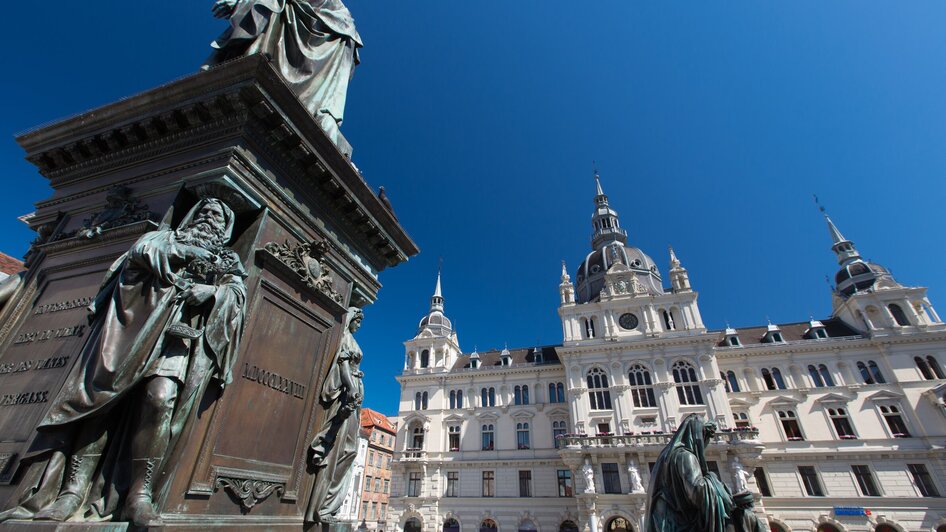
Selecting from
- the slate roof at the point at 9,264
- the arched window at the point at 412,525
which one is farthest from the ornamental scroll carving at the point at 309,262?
the arched window at the point at 412,525

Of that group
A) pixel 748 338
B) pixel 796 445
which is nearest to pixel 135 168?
pixel 796 445

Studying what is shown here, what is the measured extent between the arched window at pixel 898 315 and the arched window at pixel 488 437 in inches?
1325

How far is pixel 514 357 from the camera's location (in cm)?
4191

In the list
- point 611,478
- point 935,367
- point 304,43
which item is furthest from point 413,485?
point 935,367

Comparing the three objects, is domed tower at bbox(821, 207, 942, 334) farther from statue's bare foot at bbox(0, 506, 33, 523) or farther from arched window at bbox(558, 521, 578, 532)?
statue's bare foot at bbox(0, 506, 33, 523)

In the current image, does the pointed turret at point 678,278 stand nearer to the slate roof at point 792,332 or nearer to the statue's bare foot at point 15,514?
the slate roof at point 792,332

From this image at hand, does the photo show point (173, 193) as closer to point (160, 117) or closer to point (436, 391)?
point (160, 117)

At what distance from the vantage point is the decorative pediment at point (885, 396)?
29.2 metres

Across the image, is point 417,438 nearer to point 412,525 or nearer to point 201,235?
point 412,525

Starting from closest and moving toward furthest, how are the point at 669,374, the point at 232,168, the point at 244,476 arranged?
the point at 244,476, the point at 232,168, the point at 669,374

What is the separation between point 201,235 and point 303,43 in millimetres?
3753

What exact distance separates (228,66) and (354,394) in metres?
3.65

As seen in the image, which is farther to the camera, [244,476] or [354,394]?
[354,394]

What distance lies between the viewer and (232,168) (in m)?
3.84
